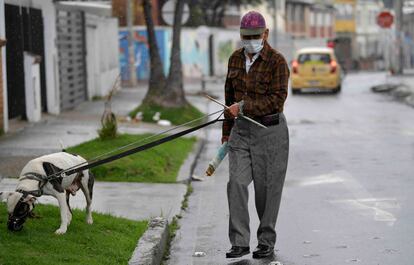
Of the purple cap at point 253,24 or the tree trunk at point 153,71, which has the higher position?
the purple cap at point 253,24

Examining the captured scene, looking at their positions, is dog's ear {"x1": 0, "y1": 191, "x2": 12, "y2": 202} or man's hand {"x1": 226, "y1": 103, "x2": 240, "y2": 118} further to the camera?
man's hand {"x1": 226, "y1": 103, "x2": 240, "y2": 118}

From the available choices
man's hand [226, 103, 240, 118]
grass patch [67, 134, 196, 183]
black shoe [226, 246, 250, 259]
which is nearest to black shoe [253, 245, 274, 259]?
black shoe [226, 246, 250, 259]

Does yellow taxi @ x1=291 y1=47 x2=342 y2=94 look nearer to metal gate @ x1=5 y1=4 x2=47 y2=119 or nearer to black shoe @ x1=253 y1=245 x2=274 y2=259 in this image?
metal gate @ x1=5 y1=4 x2=47 y2=119

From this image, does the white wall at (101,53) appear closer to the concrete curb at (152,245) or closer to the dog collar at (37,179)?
the concrete curb at (152,245)

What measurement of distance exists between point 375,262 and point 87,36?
25.3 m

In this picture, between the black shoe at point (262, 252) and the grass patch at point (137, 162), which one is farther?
the grass patch at point (137, 162)

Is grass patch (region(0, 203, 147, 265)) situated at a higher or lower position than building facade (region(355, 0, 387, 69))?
higher

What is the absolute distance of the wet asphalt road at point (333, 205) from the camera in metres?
9.26

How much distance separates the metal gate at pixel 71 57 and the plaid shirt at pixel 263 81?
733 inches

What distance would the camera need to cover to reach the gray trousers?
8.84 meters

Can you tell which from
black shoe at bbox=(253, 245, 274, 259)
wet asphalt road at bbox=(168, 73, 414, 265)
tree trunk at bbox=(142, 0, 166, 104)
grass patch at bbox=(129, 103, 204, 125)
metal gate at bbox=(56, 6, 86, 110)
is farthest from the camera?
metal gate at bbox=(56, 6, 86, 110)

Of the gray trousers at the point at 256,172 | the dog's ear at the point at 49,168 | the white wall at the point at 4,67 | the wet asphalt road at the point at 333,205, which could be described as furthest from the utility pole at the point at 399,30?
the dog's ear at the point at 49,168

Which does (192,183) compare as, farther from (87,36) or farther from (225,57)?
(225,57)

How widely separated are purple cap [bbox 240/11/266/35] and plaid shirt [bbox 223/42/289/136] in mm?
148
